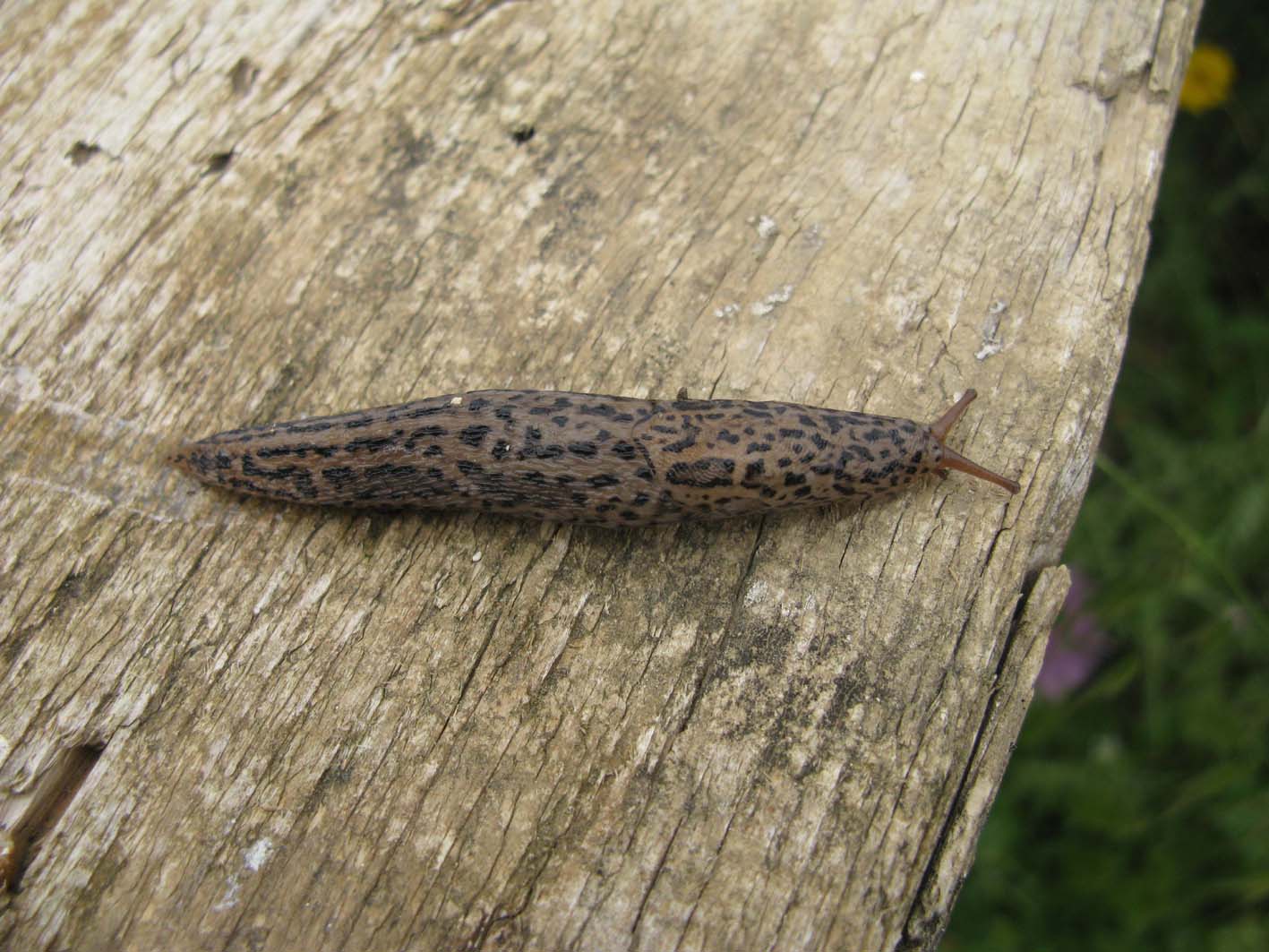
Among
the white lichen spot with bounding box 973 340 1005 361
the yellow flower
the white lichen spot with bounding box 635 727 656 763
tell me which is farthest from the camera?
the yellow flower

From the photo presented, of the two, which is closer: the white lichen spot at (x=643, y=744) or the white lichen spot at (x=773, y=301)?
the white lichen spot at (x=643, y=744)

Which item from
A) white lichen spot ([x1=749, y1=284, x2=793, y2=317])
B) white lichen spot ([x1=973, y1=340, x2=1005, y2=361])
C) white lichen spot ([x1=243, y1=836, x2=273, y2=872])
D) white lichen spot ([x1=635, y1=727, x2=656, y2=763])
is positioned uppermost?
white lichen spot ([x1=243, y1=836, x2=273, y2=872])

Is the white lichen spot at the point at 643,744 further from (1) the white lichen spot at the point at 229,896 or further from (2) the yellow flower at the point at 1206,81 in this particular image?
(2) the yellow flower at the point at 1206,81

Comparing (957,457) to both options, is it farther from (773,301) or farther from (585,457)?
(585,457)

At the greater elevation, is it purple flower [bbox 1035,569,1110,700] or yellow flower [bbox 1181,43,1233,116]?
yellow flower [bbox 1181,43,1233,116]

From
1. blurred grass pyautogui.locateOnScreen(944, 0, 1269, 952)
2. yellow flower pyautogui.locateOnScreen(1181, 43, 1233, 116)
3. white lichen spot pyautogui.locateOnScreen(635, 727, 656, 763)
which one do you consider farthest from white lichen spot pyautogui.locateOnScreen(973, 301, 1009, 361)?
yellow flower pyautogui.locateOnScreen(1181, 43, 1233, 116)

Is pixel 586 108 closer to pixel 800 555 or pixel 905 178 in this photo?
pixel 905 178

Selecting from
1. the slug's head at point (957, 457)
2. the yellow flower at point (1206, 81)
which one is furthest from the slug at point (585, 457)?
the yellow flower at point (1206, 81)

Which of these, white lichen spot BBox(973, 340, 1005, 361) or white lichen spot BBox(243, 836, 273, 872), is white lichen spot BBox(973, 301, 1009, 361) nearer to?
white lichen spot BBox(973, 340, 1005, 361)
